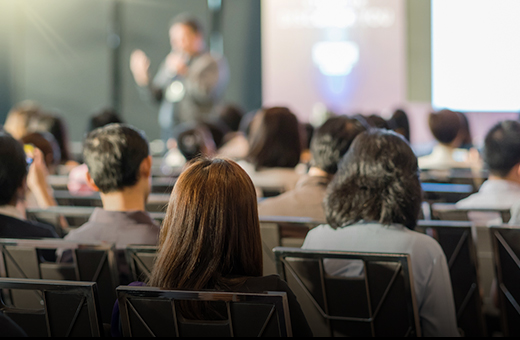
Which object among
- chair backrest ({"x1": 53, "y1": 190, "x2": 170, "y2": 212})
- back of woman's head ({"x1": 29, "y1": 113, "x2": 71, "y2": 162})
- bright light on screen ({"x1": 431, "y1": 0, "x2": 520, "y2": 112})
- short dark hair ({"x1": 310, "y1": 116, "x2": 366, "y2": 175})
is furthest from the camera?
bright light on screen ({"x1": 431, "y1": 0, "x2": 520, "y2": 112})

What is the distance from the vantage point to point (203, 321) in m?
1.24

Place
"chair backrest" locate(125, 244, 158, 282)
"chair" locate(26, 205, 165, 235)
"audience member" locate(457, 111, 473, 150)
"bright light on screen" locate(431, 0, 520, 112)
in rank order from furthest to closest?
"bright light on screen" locate(431, 0, 520, 112) < "audience member" locate(457, 111, 473, 150) < "chair" locate(26, 205, 165, 235) < "chair backrest" locate(125, 244, 158, 282)

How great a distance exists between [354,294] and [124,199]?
1.04 meters

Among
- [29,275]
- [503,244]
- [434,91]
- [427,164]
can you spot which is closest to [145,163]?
[29,275]

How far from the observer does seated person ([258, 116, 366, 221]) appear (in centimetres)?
250

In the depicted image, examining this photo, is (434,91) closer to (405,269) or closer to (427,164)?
(427,164)

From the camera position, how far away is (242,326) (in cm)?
121

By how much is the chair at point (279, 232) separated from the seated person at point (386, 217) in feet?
0.42

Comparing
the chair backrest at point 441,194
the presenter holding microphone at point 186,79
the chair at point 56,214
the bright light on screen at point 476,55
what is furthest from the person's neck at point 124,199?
the bright light on screen at point 476,55

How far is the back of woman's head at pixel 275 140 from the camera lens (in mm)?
3375

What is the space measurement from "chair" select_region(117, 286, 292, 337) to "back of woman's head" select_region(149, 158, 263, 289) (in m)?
0.07

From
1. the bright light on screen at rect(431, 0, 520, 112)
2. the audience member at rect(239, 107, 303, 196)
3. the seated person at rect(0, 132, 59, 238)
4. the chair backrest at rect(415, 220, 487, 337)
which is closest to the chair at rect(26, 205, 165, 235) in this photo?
the seated person at rect(0, 132, 59, 238)

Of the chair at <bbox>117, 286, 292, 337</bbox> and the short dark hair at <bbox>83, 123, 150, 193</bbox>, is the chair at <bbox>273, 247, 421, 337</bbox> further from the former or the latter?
the short dark hair at <bbox>83, 123, 150, 193</bbox>

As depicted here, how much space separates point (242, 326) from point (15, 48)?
8.58 metres
